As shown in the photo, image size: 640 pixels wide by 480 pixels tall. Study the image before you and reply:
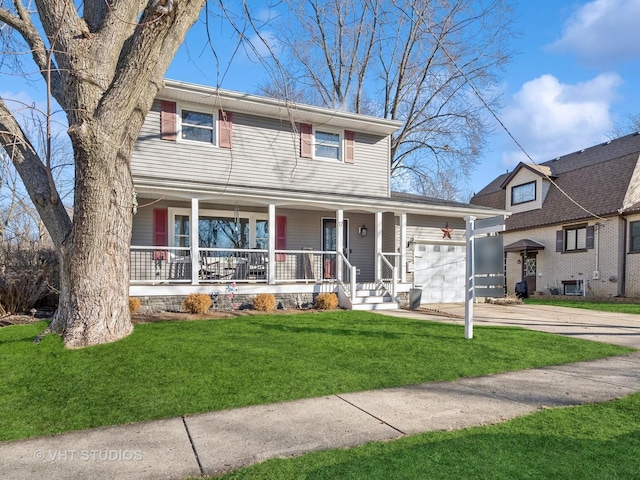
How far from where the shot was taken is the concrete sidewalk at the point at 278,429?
2.72m

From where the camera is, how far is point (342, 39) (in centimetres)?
2183

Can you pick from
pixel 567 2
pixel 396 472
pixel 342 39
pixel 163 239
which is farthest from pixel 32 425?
pixel 342 39

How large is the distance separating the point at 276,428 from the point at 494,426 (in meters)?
1.78

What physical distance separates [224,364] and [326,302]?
581 centimetres

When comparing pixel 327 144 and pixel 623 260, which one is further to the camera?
pixel 623 260

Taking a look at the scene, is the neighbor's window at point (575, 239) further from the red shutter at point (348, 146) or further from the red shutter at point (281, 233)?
the red shutter at point (281, 233)

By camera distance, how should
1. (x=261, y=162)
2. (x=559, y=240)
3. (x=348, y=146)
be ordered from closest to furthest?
(x=261, y=162)
(x=348, y=146)
(x=559, y=240)

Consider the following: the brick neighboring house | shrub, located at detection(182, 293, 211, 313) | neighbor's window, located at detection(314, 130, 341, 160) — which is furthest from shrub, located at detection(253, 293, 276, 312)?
the brick neighboring house

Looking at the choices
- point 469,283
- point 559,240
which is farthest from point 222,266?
point 559,240

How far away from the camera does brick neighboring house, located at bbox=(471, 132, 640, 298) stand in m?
17.0

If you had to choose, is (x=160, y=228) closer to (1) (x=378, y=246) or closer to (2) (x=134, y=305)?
(2) (x=134, y=305)

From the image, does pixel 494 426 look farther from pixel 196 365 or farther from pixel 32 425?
pixel 32 425

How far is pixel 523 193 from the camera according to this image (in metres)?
22.8

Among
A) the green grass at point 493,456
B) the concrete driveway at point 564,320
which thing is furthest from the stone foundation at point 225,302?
the green grass at point 493,456
